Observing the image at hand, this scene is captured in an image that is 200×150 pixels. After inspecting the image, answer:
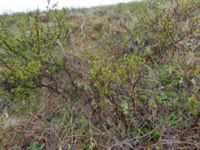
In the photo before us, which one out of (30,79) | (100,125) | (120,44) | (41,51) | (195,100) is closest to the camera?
(195,100)

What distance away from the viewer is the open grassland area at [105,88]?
86.0 inches

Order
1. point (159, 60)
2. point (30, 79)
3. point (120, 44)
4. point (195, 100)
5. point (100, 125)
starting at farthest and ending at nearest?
point (120, 44), point (159, 60), point (30, 79), point (100, 125), point (195, 100)

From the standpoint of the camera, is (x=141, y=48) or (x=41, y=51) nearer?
(x=41, y=51)

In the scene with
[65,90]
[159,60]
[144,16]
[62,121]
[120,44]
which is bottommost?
[62,121]

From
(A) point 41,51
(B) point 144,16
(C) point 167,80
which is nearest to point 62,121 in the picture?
(A) point 41,51

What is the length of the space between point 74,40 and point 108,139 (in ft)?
3.88

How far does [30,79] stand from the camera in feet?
8.11

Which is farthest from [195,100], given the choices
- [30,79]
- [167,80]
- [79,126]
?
[30,79]

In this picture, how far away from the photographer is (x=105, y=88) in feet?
6.97

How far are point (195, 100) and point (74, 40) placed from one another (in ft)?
4.50

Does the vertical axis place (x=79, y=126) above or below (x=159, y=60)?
below

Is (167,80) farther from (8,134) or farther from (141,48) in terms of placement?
(8,134)

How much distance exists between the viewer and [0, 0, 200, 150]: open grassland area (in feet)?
7.17

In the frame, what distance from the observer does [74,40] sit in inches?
122
